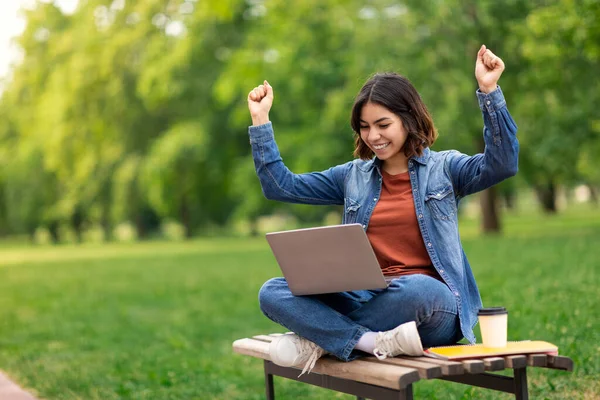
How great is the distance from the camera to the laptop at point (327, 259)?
3.54 metres

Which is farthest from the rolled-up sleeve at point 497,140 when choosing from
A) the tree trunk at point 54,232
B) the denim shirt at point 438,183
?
the tree trunk at point 54,232

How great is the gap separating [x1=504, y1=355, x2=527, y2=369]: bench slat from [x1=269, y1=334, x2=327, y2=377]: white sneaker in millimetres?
838

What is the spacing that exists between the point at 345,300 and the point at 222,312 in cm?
734

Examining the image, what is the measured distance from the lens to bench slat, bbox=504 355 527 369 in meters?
3.29

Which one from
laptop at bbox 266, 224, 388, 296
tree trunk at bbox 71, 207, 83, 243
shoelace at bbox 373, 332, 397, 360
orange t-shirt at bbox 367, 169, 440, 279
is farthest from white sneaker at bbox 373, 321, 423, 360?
tree trunk at bbox 71, 207, 83, 243

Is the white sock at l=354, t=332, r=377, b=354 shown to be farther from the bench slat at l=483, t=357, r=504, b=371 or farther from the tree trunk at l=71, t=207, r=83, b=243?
the tree trunk at l=71, t=207, r=83, b=243

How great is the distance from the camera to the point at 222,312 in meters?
11.2

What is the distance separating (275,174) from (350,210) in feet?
1.20

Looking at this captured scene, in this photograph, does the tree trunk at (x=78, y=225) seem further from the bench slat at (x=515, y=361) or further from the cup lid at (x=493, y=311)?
the bench slat at (x=515, y=361)

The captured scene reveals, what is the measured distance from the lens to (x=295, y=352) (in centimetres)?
387

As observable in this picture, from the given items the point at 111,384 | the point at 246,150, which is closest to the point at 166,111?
the point at 246,150

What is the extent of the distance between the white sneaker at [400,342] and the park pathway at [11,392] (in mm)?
3047

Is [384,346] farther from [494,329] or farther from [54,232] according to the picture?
[54,232]

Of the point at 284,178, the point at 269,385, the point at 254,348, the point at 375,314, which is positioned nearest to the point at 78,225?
the point at 269,385
